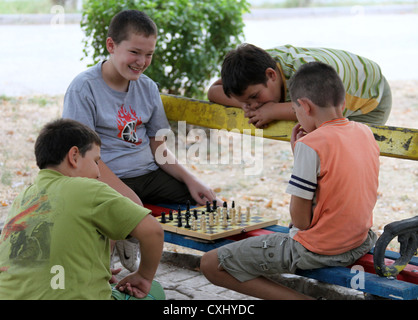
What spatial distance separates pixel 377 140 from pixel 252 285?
109cm

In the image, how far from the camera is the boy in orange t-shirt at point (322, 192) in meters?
3.03

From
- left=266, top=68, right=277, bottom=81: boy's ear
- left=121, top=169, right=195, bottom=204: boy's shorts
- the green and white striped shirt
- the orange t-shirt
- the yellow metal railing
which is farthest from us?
left=121, top=169, right=195, bottom=204: boy's shorts

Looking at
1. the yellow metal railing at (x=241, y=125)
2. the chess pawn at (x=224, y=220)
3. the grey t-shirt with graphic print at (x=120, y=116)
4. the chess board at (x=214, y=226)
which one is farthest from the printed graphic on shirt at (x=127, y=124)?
the chess pawn at (x=224, y=220)

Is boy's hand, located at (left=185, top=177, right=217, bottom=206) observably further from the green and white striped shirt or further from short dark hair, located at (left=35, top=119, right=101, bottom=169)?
short dark hair, located at (left=35, top=119, right=101, bottom=169)

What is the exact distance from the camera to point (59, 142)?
9.21ft

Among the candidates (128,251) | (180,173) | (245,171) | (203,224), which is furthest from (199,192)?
(245,171)

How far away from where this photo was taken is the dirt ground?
6.46 metres

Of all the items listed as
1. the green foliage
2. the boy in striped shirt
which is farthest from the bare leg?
the green foliage

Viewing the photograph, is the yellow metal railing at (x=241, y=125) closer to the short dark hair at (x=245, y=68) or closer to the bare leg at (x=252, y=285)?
the short dark hair at (x=245, y=68)

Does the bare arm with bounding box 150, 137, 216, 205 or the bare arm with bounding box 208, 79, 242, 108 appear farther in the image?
the bare arm with bounding box 150, 137, 216, 205

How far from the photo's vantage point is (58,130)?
9.30 feet

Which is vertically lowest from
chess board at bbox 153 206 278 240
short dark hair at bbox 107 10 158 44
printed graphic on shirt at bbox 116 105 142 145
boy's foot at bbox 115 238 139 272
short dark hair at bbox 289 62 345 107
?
boy's foot at bbox 115 238 139 272

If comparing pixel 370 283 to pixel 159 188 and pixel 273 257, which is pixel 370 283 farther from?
pixel 159 188

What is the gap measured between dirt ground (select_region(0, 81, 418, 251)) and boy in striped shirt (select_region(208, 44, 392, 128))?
Answer: 1.82 meters
